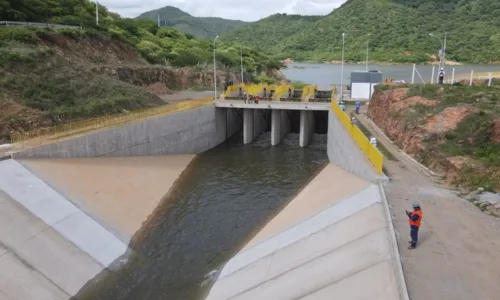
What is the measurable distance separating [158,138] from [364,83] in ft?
86.5

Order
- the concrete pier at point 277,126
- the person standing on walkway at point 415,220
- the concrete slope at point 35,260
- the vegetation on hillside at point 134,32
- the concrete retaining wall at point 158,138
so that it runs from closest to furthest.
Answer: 1. the person standing on walkway at point 415,220
2. the concrete slope at point 35,260
3. the concrete retaining wall at point 158,138
4. the concrete pier at point 277,126
5. the vegetation on hillside at point 134,32

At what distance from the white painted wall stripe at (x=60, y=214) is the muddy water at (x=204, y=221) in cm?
110

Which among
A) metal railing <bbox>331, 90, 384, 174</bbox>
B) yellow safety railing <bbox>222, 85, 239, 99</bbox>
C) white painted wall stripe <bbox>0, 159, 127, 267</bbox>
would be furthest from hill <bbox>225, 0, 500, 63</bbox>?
white painted wall stripe <bbox>0, 159, 127, 267</bbox>

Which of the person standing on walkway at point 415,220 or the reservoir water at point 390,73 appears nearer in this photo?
Result: the person standing on walkway at point 415,220

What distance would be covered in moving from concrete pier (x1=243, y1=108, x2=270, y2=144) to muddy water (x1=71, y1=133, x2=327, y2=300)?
4622 mm

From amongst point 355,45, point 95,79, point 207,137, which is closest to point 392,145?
point 207,137

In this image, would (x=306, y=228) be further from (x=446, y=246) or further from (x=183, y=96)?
(x=183, y=96)

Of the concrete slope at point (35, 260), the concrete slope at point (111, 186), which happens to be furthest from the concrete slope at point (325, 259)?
the concrete slope at point (111, 186)

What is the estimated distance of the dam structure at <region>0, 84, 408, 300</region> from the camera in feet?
44.3

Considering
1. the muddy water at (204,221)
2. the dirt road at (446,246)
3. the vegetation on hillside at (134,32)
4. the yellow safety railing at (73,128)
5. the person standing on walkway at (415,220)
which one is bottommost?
the muddy water at (204,221)

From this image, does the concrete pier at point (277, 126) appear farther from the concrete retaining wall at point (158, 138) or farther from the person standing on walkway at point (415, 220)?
the person standing on walkway at point (415, 220)

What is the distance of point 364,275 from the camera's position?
12.2 m

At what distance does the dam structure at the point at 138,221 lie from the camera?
13508mm

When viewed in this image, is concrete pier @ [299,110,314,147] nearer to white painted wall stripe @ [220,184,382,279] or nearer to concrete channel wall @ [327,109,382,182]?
concrete channel wall @ [327,109,382,182]
